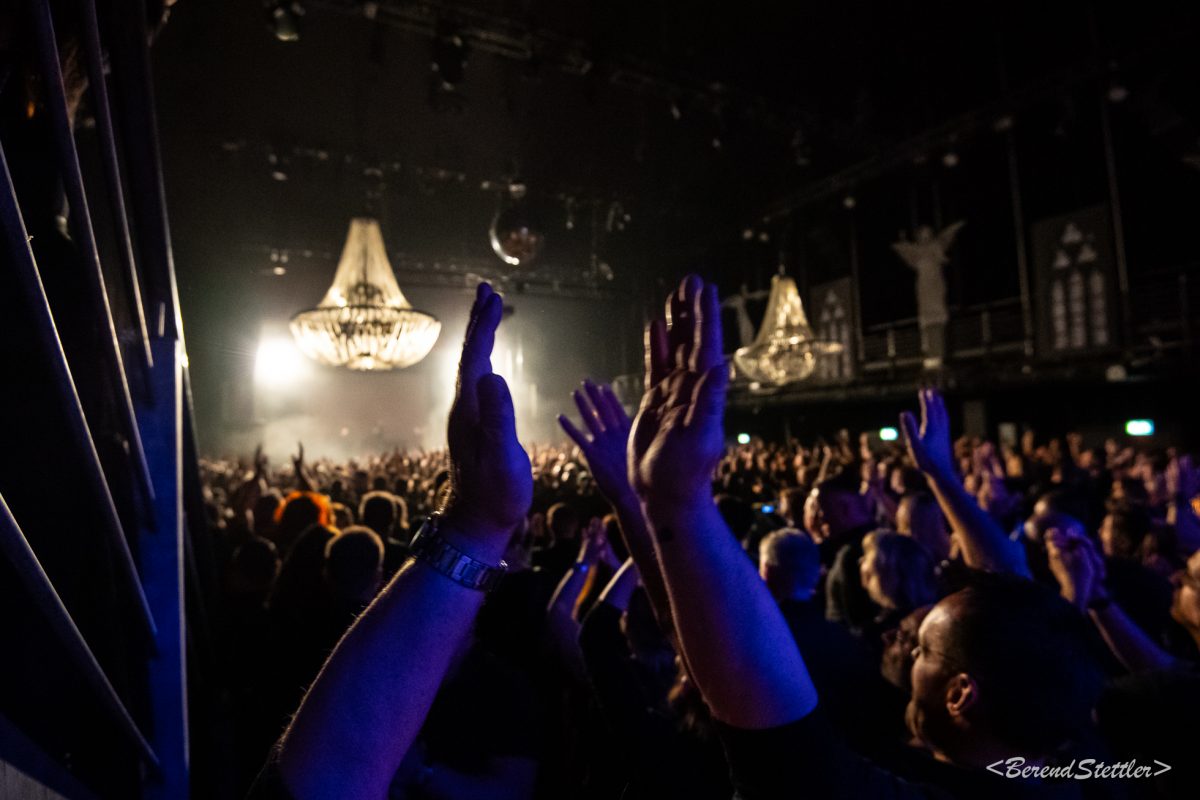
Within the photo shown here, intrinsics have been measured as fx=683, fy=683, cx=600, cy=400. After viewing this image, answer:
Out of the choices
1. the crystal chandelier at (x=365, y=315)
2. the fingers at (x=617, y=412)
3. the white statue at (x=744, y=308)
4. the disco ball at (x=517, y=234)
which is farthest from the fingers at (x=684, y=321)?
the white statue at (x=744, y=308)

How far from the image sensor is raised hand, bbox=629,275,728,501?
2.57ft

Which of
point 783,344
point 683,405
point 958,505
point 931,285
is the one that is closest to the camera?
point 683,405

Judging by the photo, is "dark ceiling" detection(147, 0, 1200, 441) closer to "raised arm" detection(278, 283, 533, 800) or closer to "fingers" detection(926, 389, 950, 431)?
"fingers" detection(926, 389, 950, 431)

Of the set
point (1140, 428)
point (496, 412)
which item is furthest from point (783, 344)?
point (1140, 428)

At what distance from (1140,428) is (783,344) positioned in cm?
910

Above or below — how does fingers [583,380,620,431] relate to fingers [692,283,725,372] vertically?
below

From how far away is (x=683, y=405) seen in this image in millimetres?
858

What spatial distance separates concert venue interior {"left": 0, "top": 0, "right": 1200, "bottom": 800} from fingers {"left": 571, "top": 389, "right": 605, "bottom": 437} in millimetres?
14

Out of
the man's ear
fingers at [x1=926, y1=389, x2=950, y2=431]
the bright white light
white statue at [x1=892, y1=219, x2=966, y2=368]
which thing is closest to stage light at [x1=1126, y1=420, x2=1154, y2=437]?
white statue at [x1=892, y1=219, x2=966, y2=368]

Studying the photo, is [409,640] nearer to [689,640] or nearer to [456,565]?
[456,565]

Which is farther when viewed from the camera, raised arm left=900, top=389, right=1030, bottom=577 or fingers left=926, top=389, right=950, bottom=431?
fingers left=926, top=389, right=950, bottom=431

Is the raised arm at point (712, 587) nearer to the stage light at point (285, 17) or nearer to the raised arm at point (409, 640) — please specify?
the raised arm at point (409, 640)

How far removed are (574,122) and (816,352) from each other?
577 cm

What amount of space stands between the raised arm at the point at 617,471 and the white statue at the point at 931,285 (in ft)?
42.1
